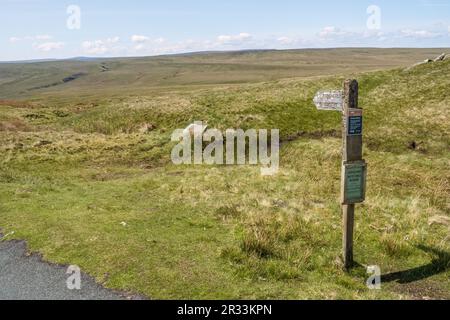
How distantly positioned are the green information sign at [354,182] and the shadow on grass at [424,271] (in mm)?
1975

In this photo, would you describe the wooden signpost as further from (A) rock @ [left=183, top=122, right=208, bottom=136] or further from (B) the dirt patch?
(A) rock @ [left=183, top=122, right=208, bottom=136]

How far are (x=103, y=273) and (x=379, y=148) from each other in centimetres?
2028

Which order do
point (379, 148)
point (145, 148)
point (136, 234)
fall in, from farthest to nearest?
point (145, 148) < point (379, 148) < point (136, 234)

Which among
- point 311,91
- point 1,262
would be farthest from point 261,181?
point 311,91

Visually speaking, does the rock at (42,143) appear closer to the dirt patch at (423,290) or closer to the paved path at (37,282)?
the paved path at (37,282)

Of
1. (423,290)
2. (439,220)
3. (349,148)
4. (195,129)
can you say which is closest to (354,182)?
(349,148)

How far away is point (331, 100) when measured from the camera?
9.93m

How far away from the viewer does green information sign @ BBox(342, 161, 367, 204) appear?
31.7 ft

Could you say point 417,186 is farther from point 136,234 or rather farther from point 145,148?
point 145,148

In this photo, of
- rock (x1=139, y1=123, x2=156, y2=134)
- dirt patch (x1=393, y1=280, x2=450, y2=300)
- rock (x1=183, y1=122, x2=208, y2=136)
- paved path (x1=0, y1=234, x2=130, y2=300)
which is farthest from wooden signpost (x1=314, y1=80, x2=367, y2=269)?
rock (x1=139, y1=123, x2=156, y2=134)

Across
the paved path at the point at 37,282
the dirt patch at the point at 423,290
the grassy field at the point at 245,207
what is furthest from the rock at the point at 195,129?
the dirt patch at the point at 423,290

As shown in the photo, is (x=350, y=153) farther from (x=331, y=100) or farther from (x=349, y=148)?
(x=331, y=100)

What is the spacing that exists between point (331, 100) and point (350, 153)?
1.36m

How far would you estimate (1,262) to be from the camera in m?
10.5
